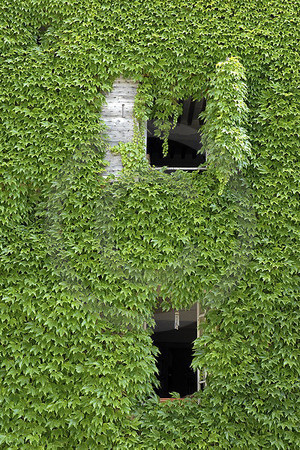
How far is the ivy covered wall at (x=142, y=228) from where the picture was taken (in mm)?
6215

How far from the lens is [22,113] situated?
711 centimetres

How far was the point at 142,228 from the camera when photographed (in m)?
6.73

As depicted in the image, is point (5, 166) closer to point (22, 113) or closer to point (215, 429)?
point (22, 113)

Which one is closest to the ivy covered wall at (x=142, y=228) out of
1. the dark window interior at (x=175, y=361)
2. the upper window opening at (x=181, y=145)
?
the upper window opening at (x=181, y=145)

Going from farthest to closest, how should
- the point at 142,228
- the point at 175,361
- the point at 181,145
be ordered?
the point at 175,361 < the point at 181,145 < the point at 142,228

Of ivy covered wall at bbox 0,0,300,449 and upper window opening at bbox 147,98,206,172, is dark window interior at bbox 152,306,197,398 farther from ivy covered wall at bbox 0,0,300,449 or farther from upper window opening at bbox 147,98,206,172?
ivy covered wall at bbox 0,0,300,449

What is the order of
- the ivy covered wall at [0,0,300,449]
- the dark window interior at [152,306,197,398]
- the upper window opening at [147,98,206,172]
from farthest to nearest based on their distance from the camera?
the dark window interior at [152,306,197,398] → the upper window opening at [147,98,206,172] → the ivy covered wall at [0,0,300,449]

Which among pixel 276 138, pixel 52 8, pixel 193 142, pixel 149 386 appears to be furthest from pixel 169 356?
pixel 52 8

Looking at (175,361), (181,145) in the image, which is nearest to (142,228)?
(181,145)

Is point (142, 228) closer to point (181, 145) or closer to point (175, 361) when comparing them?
point (181, 145)

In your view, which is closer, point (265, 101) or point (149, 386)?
point (149, 386)

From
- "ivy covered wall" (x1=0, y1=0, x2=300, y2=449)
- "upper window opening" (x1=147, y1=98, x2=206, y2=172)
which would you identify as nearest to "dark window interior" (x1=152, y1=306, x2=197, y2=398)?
"upper window opening" (x1=147, y1=98, x2=206, y2=172)

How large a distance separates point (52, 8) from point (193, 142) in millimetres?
6642

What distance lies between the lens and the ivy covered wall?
Answer: 6215 mm
